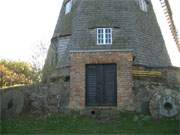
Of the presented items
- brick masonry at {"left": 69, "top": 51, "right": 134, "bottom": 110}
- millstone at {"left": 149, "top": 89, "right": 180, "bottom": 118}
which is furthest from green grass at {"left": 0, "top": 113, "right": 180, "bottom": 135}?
brick masonry at {"left": 69, "top": 51, "right": 134, "bottom": 110}

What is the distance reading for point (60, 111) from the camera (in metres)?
26.2

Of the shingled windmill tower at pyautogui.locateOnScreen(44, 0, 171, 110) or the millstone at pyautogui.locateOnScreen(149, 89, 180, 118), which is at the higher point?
the shingled windmill tower at pyautogui.locateOnScreen(44, 0, 171, 110)

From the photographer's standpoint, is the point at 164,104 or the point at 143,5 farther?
the point at 143,5

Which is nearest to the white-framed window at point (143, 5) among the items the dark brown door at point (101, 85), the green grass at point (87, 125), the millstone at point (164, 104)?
the dark brown door at point (101, 85)

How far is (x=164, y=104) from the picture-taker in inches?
→ 973

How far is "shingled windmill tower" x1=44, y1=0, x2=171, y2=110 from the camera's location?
26391 millimetres

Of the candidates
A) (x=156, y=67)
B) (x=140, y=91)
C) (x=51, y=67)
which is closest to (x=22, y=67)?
(x=51, y=67)

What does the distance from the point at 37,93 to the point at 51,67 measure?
5.90m

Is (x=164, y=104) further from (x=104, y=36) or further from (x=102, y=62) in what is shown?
(x=104, y=36)

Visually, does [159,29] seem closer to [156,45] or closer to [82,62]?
[156,45]

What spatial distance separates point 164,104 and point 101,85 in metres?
3.88

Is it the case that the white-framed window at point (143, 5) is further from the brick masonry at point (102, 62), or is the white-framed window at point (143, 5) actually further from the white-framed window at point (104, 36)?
the brick masonry at point (102, 62)

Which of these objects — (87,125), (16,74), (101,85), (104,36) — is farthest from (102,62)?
(16,74)

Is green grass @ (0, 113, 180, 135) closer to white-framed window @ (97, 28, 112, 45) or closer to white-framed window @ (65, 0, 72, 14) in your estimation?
white-framed window @ (97, 28, 112, 45)
